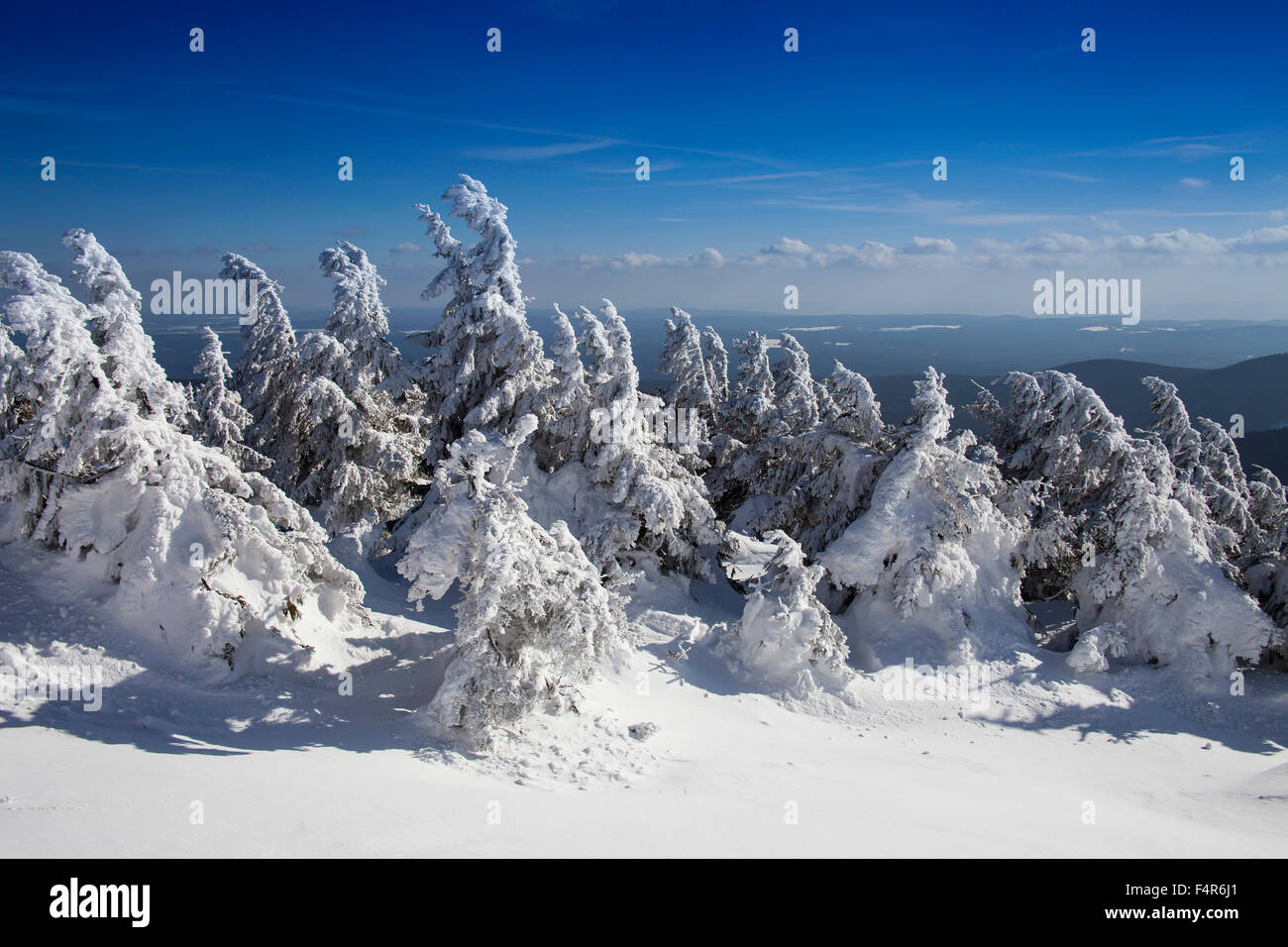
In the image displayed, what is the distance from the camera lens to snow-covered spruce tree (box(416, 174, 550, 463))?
20.7m

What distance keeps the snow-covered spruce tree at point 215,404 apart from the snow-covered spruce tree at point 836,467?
749 inches

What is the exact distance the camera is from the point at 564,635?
1288 cm

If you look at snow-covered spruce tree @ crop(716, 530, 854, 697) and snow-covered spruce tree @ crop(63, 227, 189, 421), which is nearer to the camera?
snow-covered spruce tree @ crop(63, 227, 189, 421)

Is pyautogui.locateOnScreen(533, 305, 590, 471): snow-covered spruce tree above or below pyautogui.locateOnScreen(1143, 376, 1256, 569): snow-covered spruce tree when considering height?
above

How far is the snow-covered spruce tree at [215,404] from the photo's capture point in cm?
2439

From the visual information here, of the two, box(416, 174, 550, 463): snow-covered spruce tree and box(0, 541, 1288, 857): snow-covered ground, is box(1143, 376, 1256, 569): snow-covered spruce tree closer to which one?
box(0, 541, 1288, 857): snow-covered ground

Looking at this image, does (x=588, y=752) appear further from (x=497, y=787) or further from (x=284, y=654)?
(x=284, y=654)

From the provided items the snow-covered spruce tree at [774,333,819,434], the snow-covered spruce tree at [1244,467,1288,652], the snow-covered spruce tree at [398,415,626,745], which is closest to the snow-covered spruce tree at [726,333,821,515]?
the snow-covered spruce tree at [774,333,819,434]

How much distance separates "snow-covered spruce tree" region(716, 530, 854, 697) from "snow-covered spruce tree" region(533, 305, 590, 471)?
285 inches

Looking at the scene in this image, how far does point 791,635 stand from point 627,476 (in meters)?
6.35

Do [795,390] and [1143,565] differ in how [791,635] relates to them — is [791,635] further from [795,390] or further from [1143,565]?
[795,390]

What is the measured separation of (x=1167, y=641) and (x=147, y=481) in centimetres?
2572

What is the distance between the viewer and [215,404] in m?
24.9

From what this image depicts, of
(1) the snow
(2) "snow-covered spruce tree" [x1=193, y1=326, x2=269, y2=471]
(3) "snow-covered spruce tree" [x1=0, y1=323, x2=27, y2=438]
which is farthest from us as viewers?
(2) "snow-covered spruce tree" [x1=193, y1=326, x2=269, y2=471]
